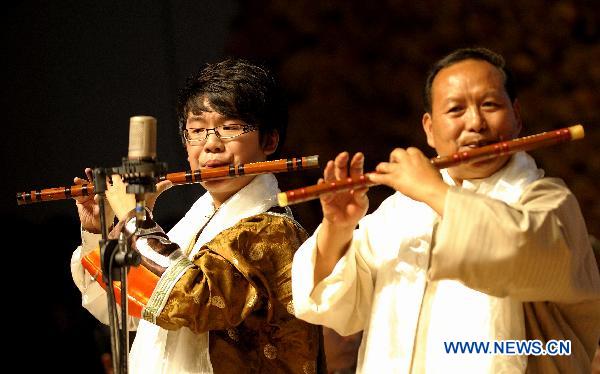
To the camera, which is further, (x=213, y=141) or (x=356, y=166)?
(x=213, y=141)

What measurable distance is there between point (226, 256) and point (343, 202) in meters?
0.52

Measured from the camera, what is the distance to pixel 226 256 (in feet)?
9.43

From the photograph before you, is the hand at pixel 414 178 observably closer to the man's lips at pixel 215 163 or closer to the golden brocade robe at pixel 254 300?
the golden brocade robe at pixel 254 300

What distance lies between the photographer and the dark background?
14.2ft

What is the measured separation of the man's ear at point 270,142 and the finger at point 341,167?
0.77 m

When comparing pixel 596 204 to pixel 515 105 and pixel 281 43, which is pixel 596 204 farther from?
pixel 515 105

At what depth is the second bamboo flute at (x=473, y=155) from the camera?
2389 mm

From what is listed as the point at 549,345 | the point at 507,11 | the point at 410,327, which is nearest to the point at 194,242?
the point at 410,327

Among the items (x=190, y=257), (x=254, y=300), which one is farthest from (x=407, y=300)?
(x=190, y=257)

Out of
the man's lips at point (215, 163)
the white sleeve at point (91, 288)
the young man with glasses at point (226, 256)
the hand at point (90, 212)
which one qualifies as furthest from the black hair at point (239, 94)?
the white sleeve at point (91, 288)

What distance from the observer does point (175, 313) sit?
279 centimetres

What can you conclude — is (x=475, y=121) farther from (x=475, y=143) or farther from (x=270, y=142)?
(x=270, y=142)

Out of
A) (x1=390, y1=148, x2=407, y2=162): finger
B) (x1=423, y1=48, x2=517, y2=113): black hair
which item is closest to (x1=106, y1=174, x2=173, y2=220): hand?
(x1=390, y1=148, x2=407, y2=162): finger

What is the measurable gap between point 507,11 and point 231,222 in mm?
1876
